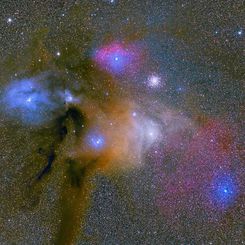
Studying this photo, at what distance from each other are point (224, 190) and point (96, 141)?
173 cm

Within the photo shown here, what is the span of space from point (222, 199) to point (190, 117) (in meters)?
1.12

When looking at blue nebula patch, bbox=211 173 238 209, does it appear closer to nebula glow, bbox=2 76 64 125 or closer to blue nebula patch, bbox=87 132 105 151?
blue nebula patch, bbox=87 132 105 151

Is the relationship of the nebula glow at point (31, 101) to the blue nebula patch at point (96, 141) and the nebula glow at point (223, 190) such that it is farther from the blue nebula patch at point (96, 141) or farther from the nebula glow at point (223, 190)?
the nebula glow at point (223, 190)

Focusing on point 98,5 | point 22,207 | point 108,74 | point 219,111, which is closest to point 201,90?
point 219,111

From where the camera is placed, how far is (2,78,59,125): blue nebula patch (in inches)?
258

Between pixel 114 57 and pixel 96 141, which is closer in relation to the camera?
pixel 114 57

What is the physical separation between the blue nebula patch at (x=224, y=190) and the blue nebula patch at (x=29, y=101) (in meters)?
2.25

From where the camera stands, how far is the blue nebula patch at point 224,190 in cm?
664

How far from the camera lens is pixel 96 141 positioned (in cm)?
668

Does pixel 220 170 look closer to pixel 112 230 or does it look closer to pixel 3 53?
pixel 112 230

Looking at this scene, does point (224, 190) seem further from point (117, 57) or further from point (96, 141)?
point (117, 57)

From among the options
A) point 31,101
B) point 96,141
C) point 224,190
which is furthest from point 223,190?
point 31,101

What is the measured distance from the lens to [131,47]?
259 inches

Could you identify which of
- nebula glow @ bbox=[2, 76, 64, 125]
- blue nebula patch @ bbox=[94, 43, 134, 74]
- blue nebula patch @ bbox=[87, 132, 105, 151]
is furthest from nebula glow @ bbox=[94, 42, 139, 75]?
blue nebula patch @ bbox=[87, 132, 105, 151]
